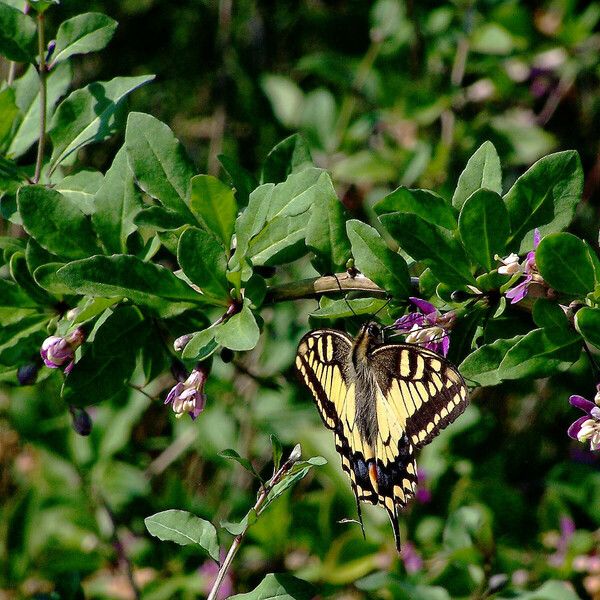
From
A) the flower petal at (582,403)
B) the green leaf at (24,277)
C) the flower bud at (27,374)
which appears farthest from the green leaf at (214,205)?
the flower petal at (582,403)

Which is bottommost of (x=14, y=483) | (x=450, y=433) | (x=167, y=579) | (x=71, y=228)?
(x=14, y=483)

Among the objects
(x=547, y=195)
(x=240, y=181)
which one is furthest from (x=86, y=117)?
(x=547, y=195)

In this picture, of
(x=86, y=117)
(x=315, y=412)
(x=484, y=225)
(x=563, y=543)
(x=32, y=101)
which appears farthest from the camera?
(x=315, y=412)

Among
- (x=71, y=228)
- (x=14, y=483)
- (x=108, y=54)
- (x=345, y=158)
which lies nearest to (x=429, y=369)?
(x=71, y=228)

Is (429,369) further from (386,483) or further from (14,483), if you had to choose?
(14,483)

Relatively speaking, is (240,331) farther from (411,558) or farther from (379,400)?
(411,558)

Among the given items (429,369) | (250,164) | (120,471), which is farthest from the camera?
(250,164)
